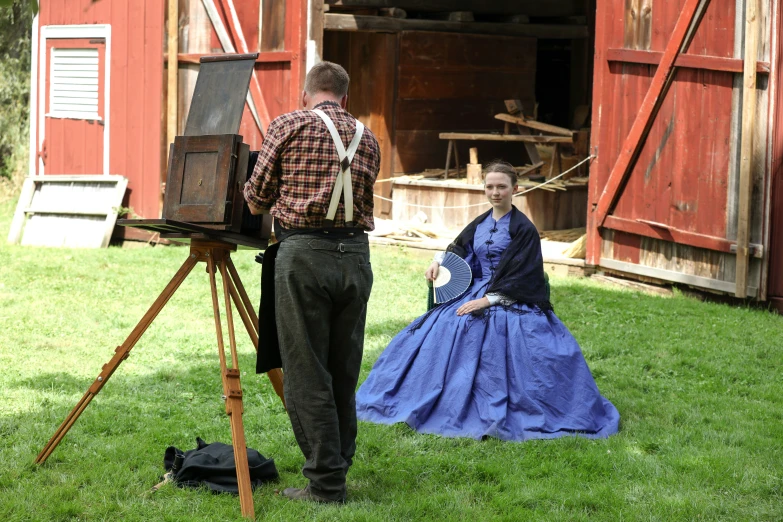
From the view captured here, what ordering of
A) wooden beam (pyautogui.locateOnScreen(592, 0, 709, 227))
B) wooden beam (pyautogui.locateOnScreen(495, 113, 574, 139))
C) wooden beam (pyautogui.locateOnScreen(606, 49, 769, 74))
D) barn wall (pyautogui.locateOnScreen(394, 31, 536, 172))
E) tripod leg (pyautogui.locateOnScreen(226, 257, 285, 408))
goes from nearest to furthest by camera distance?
tripod leg (pyautogui.locateOnScreen(226, 257, 285, 408)), wooden beam (pyautogui.locateOnScreen(606, 49, 769, 74)), wooden beam (pyautogui.locateOnScreen(592, 0, 709, 227)), wooden beam (pyautogui.locateOnScreen(495, 113, 574, 139)), barn wall (pyautogui.locateOnScreen(394, 31, 536, 172))

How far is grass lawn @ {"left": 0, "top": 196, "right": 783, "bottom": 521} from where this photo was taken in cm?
450

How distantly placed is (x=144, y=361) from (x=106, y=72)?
6540 mm

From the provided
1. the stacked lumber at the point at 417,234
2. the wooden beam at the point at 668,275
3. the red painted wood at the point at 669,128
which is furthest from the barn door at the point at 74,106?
the wooden beam at the point at 668,275

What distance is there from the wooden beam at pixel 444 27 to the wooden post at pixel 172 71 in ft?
5.83

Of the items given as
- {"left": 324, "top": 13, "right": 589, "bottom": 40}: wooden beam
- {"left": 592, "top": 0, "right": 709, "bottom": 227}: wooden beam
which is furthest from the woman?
{"left": 324, "top": 13, "right": 589, "bottom": 40}: wooden beam

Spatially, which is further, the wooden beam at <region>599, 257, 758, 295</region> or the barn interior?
the barn interior

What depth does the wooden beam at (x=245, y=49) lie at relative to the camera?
37.6ft

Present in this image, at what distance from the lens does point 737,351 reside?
24.2 feet

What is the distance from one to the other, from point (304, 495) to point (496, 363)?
5.36 feet

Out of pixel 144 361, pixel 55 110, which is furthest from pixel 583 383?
pixel 55 110

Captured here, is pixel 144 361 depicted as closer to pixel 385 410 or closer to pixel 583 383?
pixel 385 410

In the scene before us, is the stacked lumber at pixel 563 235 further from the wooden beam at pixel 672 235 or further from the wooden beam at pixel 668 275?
the wooden beam at pixel 672 235

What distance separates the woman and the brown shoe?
4.00ft

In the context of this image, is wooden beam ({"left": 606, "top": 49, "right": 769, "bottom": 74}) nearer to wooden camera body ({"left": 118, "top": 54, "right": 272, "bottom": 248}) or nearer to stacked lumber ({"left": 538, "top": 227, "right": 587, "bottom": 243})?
stacked lumber ({"left": 538, "top": 227, "right": 587, "bottom": 243})
